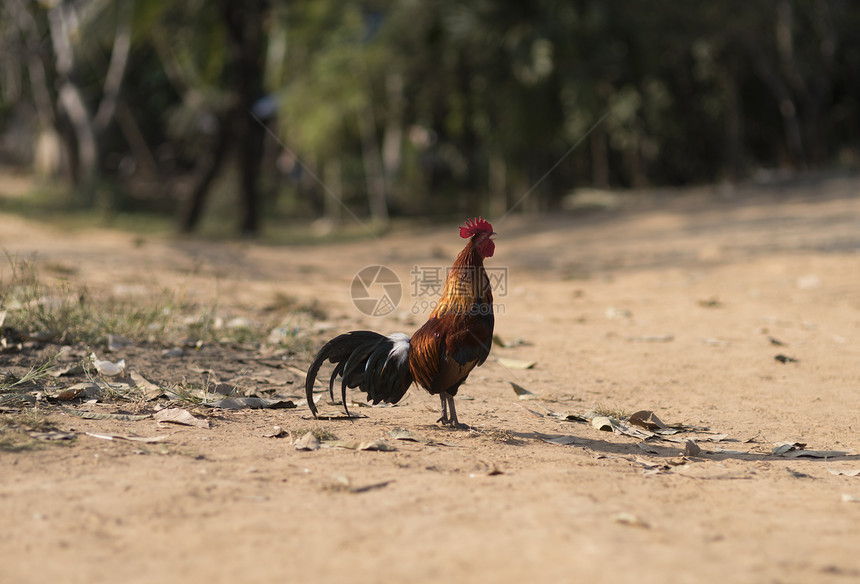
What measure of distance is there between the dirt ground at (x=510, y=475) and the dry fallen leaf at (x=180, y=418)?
2.8 inches

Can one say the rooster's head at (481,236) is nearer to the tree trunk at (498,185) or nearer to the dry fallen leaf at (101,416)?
the dry fallen leaf at (101,416)

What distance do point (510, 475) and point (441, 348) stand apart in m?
0.81

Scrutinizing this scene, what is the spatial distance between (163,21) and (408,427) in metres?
19.1

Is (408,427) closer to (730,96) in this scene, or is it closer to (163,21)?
(730,96)

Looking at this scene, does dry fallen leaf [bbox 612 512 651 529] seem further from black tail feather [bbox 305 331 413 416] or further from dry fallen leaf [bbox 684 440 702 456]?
→ black tail feather [bbox 305 331 413 416]

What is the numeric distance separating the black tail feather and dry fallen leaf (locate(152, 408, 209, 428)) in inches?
20.8

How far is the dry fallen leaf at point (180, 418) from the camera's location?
3.72m

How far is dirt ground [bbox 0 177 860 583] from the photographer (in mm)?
2369

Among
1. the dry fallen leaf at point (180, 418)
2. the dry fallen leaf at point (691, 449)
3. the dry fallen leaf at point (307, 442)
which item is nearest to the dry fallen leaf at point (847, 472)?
the dry fallen leaf at point (691, 449)

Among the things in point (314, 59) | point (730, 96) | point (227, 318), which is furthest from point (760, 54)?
point (227, 318)

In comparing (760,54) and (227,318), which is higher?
(760,54)

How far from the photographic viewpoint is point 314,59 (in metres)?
18.7

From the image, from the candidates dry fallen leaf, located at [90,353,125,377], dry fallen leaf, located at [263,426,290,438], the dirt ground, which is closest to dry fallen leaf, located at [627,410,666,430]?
the dirt ground

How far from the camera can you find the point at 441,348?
377 centimetres
